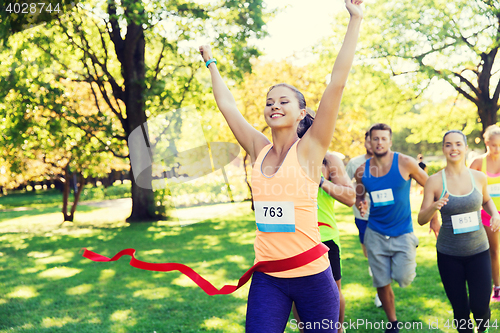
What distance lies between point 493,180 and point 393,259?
227 centimetres

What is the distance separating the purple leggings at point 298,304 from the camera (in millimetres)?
2197

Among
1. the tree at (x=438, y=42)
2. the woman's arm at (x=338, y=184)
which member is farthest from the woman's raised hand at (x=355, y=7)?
the tree at (x=438, y=42)

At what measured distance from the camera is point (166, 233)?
42.3 feet

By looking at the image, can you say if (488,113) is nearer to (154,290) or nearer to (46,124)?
(154,290)

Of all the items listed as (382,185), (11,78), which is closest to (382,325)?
(382,185)

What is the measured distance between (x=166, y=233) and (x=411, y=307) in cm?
902

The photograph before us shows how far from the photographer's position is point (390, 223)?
14.9 feet

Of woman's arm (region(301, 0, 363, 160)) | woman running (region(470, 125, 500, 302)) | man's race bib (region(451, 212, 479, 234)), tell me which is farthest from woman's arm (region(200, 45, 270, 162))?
woman running (region(470, 125, 500, 302))

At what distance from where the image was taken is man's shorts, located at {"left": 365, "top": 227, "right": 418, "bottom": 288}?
14.5 feet

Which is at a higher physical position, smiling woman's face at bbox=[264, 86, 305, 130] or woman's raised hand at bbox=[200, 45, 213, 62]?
woman's raised hand at bbox=[200, 45, 213, 62]

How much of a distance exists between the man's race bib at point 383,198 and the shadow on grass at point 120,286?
2134 millimetres

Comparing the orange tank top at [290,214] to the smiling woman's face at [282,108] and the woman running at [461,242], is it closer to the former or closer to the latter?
the smiling woman's face at [282,108]

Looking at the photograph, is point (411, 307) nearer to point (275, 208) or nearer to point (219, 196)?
point (275, 208)

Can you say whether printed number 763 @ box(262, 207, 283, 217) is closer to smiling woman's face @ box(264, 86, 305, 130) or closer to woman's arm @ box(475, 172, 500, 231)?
smiling woman's face @ box(264, 86, 305, 130)
